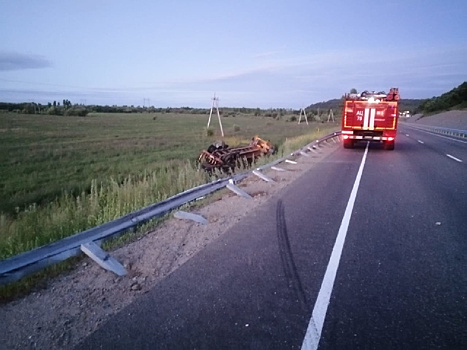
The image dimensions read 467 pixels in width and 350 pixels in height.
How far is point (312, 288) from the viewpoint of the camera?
15.8 feet

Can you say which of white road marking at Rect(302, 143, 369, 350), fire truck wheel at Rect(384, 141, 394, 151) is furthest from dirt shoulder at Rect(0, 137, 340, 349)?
fire truck wheel at Rect(384, 141, 394, 151)

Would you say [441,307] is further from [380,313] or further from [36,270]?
[36,270]

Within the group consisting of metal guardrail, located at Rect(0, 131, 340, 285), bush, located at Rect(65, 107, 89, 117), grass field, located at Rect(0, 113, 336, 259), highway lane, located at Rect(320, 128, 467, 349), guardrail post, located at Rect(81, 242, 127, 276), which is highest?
metal guardrail, located at Rect(0, 131, 340, 285)

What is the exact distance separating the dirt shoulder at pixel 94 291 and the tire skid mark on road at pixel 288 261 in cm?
90

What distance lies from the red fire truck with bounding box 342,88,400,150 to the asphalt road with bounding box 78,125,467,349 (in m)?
15.3

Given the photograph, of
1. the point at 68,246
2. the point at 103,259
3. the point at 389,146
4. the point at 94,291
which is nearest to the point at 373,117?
the point at 389,146

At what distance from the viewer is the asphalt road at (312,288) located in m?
3.77

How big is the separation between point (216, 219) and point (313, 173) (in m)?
7.39

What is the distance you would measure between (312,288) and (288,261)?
0.90 meters

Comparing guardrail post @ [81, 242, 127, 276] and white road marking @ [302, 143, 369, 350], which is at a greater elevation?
guardrail post @ [81, 242, 127, 276]

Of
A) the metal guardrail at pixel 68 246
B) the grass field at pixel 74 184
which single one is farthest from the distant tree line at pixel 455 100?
the metal guardrail at pixel 68 246

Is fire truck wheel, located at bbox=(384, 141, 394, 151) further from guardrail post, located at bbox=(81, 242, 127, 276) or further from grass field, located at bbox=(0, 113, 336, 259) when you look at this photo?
guardrail post, located at bbox=(81, 242, 127, 276)

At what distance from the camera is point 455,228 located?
7473 millimetres

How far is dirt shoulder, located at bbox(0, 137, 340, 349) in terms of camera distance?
3.84 metres
